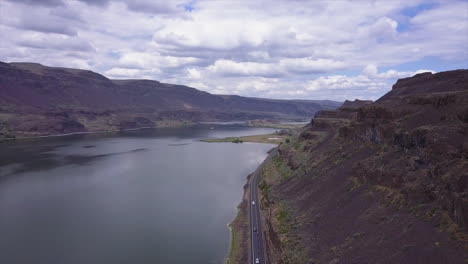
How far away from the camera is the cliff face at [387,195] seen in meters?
29.3

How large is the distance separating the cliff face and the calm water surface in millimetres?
12016

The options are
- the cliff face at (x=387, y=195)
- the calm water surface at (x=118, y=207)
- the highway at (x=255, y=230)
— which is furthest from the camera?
the calm water surface at (x=118, y=207)

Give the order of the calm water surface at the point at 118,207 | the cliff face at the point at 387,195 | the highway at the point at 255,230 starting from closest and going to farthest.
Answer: the cliff face at the point at 387,195 → the highway at the point at 255,230 → the calm water surface at the point at 118,207

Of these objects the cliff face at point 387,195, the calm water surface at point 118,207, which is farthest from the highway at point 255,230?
the calm water surface at point 118,207

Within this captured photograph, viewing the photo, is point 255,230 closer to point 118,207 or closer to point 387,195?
point 387,195

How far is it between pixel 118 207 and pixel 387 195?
48.3 meters

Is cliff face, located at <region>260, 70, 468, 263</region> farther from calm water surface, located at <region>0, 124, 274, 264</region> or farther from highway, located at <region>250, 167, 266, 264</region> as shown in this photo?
calm water surface, located at <region>0, 124, 274, 264</region>

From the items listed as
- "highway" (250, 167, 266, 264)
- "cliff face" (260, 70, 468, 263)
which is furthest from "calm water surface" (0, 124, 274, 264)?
"cliff face" (260, 70, 468, 263)

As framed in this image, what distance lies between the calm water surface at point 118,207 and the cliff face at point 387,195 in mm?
12016

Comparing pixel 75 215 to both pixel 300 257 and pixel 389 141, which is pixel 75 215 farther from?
pixel 389 141

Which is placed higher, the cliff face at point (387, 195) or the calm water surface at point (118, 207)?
the cliff face at point (387, 195)

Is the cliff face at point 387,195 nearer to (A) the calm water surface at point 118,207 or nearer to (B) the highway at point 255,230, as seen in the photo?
(B) the highway at point 255,230

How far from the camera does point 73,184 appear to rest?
89000 mm

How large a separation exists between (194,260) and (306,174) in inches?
1112
